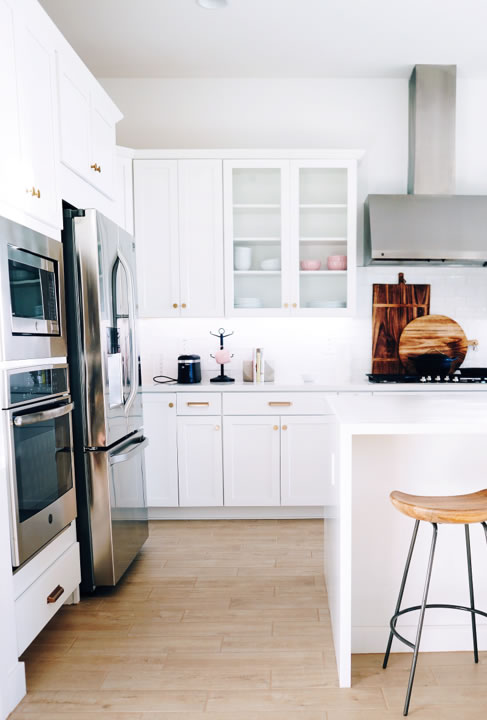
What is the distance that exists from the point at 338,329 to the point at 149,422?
5.32 ft

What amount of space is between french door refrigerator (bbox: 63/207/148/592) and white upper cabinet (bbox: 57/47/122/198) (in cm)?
29

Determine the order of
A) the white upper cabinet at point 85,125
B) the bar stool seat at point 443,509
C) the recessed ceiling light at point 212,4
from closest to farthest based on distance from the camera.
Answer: the bar stool seat at point 443,509
the white upper cabinet at point 85,125
the recessed ceiling light at point 212,4

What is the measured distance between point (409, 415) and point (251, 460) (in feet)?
5.75

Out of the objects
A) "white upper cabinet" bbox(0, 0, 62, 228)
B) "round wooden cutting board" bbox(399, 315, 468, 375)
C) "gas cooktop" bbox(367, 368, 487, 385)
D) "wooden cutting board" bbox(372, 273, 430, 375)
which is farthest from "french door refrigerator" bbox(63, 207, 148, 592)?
"round wooden cutting board" bbox(399, 315, 468, 375)

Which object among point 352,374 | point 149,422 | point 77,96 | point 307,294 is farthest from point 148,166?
point 352,374

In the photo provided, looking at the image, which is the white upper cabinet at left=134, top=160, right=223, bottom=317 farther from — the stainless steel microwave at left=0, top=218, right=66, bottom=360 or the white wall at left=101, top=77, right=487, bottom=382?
the stainless steel microwave at left=0, top=218, right=66, bottom=360

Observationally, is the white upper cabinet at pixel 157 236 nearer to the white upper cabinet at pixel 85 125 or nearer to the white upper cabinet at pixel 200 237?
the white upper cabinet at pixel 200 237

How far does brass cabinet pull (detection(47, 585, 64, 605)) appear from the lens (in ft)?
6.38

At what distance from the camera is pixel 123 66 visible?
349 cm

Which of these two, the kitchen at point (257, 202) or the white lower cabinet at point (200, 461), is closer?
the kitchen at point (257, 202)

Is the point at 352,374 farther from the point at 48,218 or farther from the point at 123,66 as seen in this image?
the point at 123,66

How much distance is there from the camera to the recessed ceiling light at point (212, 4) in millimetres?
2717

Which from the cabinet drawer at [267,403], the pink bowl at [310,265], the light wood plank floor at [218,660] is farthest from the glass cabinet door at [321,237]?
the light wood plank floor at [218,660]

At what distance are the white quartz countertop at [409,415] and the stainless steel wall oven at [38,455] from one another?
1.14m
